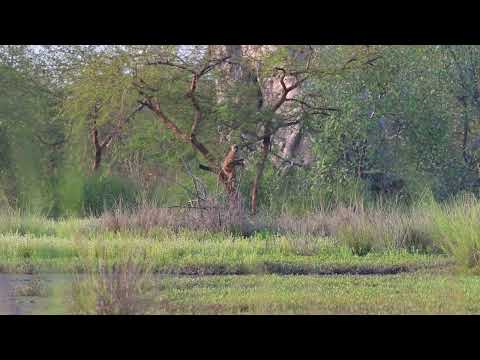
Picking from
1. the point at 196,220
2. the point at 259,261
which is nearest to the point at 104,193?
the point at 196,220

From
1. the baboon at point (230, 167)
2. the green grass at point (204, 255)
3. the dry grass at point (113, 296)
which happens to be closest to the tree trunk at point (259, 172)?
the baboon at point (230, 167)

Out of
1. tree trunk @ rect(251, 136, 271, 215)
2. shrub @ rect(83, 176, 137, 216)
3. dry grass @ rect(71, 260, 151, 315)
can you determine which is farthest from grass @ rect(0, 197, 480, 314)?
shrub @ rect(83, 176, 137, 216)

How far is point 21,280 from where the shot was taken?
41.7 ft

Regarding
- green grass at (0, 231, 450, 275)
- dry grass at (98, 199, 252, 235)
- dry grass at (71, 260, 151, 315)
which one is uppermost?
dry grass at (71, 260, 151, 315)

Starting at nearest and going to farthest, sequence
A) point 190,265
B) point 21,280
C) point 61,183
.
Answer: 1. point 21,280
2. point 190,265
3. point 61,183

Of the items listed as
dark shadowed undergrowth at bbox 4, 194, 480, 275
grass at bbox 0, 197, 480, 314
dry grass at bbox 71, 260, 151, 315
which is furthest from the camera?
dark shadowed undergrowth at bbox 4, 194, 480, 275

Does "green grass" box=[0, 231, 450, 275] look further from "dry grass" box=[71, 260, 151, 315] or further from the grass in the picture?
"dry grass" box=[71, 260, 151, 315]

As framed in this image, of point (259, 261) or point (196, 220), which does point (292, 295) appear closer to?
point (259, 261)

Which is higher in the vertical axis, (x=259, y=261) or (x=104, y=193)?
(x=104, y=193)

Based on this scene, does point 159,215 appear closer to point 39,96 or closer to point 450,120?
point 450,120

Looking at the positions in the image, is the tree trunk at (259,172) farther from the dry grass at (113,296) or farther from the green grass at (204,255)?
the dry grass at (113,296)

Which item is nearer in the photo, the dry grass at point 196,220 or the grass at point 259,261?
the grass at point 259,261
